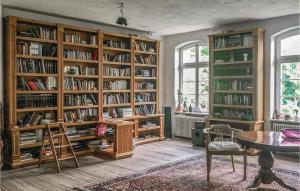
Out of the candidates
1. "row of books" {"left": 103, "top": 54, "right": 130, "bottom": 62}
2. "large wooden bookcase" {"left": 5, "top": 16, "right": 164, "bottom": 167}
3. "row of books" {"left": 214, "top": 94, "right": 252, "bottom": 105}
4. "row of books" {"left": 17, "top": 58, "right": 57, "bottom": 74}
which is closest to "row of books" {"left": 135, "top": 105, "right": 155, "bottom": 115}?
"large wooden bookcase" {"left": 5, "top": 16, "right": 164, "bottom": 167}


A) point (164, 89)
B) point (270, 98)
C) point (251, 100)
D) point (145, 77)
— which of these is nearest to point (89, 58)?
point (145, 77)

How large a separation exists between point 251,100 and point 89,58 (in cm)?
349

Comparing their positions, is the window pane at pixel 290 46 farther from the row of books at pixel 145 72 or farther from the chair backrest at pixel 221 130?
the row of books at pixel 145 72

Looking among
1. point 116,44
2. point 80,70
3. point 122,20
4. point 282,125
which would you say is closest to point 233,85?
point 282,125

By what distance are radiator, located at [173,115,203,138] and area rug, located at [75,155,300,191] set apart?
229cm

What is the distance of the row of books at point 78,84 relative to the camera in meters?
5.70

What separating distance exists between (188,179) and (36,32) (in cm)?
367

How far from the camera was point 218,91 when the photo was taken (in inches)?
258

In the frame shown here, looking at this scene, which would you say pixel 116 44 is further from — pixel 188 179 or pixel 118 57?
pixel 188 179

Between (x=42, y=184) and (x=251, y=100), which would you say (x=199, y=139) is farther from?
(x=42, y=184)

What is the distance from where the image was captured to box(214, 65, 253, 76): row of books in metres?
6.09

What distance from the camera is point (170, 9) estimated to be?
5.32 m

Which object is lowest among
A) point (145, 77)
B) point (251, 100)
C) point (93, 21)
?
point (251, 100)

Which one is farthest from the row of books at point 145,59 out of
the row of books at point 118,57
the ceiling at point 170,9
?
the ceiling at point 170,9
